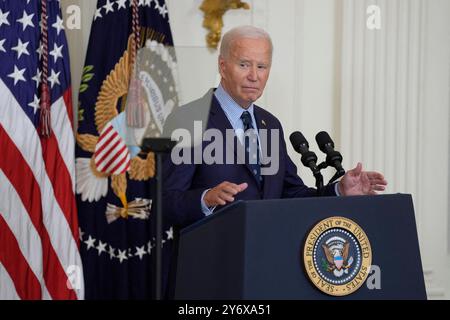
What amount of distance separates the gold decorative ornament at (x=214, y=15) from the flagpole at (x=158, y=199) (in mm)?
2365

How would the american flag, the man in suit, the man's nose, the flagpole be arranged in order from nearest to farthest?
the flagpole, the man in suit, the man's nose, the american flag

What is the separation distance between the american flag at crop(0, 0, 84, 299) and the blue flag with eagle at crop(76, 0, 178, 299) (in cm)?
10

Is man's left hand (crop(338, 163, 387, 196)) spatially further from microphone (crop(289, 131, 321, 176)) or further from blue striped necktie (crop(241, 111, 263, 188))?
blue striped necktie (crop(241, 111, 263, 188))

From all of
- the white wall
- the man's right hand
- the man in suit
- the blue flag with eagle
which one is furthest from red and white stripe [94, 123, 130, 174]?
the man's right hand

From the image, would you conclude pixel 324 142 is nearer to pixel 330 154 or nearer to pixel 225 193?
pixel 330 154

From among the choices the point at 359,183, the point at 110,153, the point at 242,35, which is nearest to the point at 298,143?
the point at 359,183

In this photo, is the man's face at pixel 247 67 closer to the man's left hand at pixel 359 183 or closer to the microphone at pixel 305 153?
the microphone at pixel 305 153

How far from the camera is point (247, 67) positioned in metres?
3.00

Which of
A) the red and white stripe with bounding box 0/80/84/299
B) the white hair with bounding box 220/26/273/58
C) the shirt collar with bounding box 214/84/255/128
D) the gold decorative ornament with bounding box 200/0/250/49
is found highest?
the gold decorative ornament with bounding box 200/0/250/49

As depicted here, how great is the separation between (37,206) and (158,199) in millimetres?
2313

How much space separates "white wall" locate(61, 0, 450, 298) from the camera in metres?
4.36

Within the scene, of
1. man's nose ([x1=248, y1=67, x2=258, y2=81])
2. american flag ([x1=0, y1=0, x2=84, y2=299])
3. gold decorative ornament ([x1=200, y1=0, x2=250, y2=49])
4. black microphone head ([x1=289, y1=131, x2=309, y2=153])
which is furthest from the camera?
gold decorative ornament ([x1=200, y1=0, x2=250, y2=49])

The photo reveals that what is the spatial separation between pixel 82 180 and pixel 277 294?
2459 mm

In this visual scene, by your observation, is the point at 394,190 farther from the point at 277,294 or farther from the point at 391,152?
the point at 277,294
